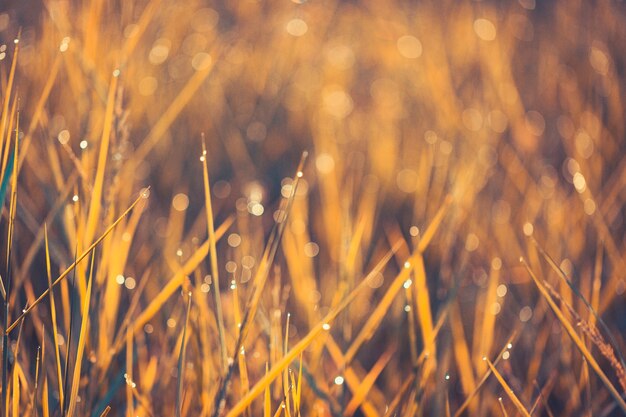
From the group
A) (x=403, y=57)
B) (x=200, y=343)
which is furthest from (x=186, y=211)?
(x=403, y=57)

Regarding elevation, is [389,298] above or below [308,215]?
above

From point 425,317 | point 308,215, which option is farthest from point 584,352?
point 308,215

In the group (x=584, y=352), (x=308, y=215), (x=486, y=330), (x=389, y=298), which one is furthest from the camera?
(x=308, y=215)

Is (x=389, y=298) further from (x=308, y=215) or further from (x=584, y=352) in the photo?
(x=308, y=215)

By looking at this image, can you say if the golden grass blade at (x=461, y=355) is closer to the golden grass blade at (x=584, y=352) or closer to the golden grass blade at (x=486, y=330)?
the golden grass blade at (x=486, y=330)

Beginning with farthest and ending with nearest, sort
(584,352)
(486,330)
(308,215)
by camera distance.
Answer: (308,215) < (486,330) < (584,352)

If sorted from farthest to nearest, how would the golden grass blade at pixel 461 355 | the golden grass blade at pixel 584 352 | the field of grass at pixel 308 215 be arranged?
the golden grass blade at pixel 461 355
the field of grass at pixel 308 215
the golden grass blade at pixel 584 352

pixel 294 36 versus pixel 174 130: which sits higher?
pixel 294 36

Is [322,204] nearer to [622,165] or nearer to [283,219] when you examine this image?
[622,165]

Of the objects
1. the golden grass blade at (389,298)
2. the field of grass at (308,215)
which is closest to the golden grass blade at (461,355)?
the field of grass at (308,215)
